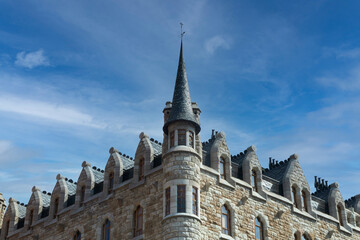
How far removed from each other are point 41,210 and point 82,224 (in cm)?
594

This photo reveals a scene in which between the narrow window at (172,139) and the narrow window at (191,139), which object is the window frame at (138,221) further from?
the narrow window at (191,139)

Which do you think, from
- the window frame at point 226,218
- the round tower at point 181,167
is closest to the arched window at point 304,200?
the window frame at point 226,218

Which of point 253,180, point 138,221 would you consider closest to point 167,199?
point 138,221

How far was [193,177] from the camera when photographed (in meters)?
35.8

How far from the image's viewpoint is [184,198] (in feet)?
115

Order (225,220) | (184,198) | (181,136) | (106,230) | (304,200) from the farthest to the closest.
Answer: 1. (304,200)
2. (106,230)
3. (225,220)
4. (181,136)
5. (184,198)

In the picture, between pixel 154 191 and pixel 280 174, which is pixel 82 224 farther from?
pixel 280 174

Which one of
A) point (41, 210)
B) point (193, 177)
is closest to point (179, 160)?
point (193, 177)

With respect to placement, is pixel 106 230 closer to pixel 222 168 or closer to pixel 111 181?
pixel 111 181

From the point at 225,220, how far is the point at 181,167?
4591 mm

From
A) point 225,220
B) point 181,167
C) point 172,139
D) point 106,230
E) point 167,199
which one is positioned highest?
point 172,139

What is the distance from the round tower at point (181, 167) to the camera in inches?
1348

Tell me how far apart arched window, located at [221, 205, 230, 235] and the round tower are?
253 centimetres

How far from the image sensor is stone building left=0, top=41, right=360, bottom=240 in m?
35.8
